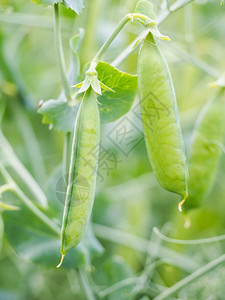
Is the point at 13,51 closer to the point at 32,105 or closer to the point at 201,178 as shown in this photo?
the point at 32,105

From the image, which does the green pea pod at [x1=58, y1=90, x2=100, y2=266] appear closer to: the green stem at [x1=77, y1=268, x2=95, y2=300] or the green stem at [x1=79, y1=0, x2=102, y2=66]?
the green stem at [x1=77, y1=268, x2=95, y2=300]

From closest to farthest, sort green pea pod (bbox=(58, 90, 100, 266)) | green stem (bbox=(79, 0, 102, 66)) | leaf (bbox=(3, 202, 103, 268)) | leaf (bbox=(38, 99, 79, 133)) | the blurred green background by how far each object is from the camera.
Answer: green pea pod (bbox=(58, 90, 100, 266)) → leaf (bbox=(38, 99, 79, 133)) → leaf (bbox=(3, 202, 103, 268)) → the blurred green background → green stem (bbox=(79, 0, 102, 66))

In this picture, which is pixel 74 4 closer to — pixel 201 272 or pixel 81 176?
pixel 81 176

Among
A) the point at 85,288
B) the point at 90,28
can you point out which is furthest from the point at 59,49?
the point at 90,28

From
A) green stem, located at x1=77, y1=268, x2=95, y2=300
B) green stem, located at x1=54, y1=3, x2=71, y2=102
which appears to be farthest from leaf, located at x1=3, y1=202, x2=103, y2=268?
green stem, located at x1=54, y1=3, x2=71, y2=102

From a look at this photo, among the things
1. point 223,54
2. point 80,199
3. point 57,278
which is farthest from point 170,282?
point 223,54

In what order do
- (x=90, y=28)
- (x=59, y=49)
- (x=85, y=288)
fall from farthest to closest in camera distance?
(x=90, y=28), (x=85, y=288), (x=59, y=49)
